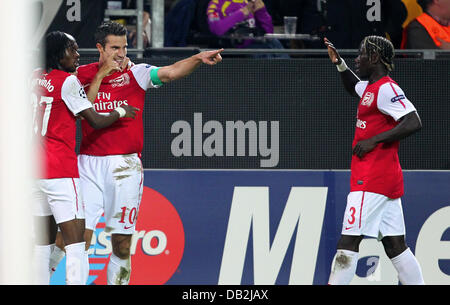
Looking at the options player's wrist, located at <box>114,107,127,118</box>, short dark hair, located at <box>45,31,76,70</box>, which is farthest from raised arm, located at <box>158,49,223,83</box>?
short dark hair, located at <box>45,31,76,70</box>

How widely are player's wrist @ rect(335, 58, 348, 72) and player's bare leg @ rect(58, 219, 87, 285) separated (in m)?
2.45

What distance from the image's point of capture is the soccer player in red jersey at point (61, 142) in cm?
579

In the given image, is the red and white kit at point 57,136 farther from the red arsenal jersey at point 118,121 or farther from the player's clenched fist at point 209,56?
the player's clenched fist at point 209,56

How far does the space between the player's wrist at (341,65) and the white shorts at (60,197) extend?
237 centimetres

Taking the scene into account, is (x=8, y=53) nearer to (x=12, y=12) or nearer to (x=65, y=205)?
(x=12, y=12)

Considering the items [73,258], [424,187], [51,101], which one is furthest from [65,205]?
[424,187]

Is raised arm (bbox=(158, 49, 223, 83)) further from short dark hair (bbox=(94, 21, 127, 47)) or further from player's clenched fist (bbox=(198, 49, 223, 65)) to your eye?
short dark hair (bbox=(94, 21, 127, 47))

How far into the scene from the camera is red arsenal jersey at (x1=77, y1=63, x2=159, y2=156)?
20.8 ft

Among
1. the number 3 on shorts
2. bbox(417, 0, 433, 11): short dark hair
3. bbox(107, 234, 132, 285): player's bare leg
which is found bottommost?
bbox(107, 234, 132, 285): player's bare leg

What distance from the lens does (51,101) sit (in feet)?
19.1

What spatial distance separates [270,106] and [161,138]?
1007mm

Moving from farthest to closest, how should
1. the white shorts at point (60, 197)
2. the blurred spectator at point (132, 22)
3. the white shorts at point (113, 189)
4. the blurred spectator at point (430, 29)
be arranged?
the blurred spectator at point (132, 22) → the blurred spectator at point (430, 29) → the white shorts at point (113, 189) → the white shorts at point (60, 197)

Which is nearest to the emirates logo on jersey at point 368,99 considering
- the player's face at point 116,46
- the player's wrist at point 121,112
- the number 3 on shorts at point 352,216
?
the number 3 on shorts at point 352,216

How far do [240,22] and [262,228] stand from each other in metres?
1.93
